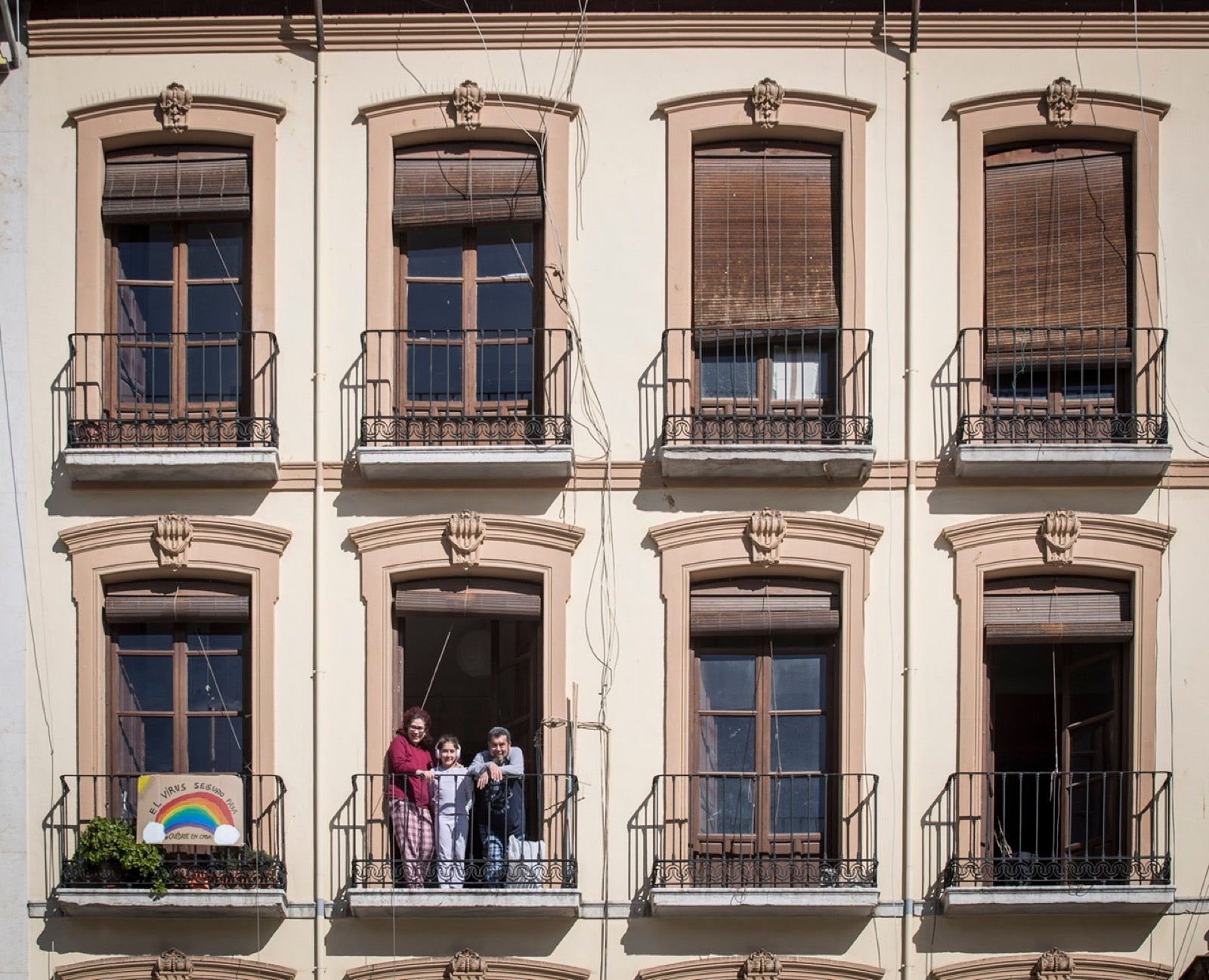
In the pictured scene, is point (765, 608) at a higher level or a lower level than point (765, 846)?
higher

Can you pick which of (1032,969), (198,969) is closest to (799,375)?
(1032,969)

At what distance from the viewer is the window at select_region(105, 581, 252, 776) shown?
13336 mm

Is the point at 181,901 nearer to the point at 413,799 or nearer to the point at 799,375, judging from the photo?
the point at 413,799

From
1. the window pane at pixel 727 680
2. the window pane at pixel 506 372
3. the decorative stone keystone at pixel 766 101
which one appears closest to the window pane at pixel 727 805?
the window pane at pixel 727 680

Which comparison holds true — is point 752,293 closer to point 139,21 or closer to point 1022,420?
point 1022,420

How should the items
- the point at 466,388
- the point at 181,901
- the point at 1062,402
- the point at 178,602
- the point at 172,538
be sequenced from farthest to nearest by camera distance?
the point at 1062,402
the point at 466,388
the point at 178,602
the point at 172,538
the point at 181,901

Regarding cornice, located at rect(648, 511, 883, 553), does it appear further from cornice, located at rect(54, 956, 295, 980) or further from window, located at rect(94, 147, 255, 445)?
cornice, located at rect(54, 956, 295, 980)

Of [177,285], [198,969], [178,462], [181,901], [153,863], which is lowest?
[198,969]

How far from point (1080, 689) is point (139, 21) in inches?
359

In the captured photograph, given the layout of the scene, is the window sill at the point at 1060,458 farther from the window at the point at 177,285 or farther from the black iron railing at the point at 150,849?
the black iron railing at the point at 150,849

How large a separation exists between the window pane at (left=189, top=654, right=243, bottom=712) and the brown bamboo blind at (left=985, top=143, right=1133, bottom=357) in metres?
6.48

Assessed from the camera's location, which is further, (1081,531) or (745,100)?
(745,100)

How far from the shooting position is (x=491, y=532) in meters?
13.2

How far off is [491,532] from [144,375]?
3162mm
